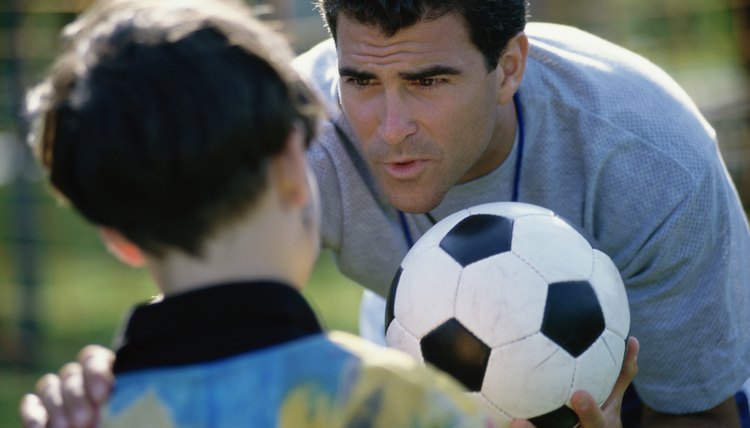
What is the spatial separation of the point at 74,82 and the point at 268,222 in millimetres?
401

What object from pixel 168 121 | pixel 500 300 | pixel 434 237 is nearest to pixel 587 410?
pixel 500 300

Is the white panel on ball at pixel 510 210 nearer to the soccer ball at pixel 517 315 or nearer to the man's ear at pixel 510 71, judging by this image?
the soccer ball at pixel 517 315

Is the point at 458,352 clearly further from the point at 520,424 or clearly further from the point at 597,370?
the point at 597,370

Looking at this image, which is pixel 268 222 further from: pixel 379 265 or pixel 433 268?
pixel 379 265

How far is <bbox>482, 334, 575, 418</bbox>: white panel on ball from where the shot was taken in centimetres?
286

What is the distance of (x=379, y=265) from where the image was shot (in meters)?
3.98

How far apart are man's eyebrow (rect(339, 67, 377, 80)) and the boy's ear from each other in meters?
1.50

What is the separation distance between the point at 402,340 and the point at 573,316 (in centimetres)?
43

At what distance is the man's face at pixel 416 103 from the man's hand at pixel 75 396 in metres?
1.32

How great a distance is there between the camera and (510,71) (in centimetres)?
374

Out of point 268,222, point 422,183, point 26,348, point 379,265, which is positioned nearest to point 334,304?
point 26,348

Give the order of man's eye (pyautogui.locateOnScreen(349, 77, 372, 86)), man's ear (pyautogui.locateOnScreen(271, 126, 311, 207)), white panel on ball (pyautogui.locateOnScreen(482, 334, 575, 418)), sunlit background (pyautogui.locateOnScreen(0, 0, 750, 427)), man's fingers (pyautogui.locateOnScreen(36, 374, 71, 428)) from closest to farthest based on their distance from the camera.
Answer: man's ear (pyautogui.locateOnScreen(271, 126, 311, 207))
man's fingers (pyautogui.locateOnScreen(36, 374, 71, 428))
white panel on ball (pyautogui.locateOnScreen(482, 334, 575, 418))
man's eye (pyautogui.locateOnScreen(349, 77, 372, 86))
sunlit background (pyautogui.locateOnScreen(0, 0, 750, 427))

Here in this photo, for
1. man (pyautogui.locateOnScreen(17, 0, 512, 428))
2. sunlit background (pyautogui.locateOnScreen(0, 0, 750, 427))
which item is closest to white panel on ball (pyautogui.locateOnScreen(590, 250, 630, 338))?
man (pyautogui.locateOnScreen(17, 0, 512, 428))

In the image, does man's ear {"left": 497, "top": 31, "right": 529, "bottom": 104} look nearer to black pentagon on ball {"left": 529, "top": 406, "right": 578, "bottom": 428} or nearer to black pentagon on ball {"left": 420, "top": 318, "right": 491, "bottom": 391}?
black pentagon on ball {"left": 420, "top": 318, "right": 491, "bottom": 391}
